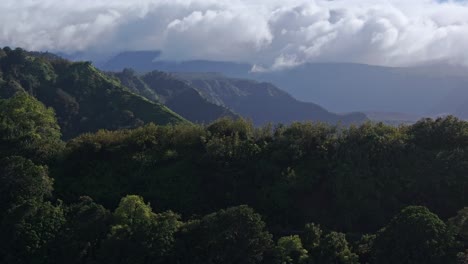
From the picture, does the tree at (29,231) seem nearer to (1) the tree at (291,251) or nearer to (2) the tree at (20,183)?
(2) the tree at (20,183)

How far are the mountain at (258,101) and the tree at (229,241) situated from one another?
111 meters

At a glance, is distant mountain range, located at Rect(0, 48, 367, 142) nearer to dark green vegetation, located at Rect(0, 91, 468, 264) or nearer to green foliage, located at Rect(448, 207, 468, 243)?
dark green vegetation, located at Rect(0, 91, 468, 264)

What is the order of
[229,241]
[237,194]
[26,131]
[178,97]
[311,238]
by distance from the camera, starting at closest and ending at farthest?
[229,241], [311,238], [237,194], [26,131], [178,97]

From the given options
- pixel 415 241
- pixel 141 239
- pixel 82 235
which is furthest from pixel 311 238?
pixel 82 235

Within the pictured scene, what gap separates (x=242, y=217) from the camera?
15219mm

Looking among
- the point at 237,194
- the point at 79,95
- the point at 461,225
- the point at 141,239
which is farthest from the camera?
the point at 79,95

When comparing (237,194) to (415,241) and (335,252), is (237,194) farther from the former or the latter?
(415,241)

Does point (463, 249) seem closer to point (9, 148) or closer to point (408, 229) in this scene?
point (408, 229)

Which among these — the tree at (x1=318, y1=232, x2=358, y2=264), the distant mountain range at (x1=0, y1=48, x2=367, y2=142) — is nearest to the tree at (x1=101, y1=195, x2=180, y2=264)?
the tree at (x1=318, y1=232, x2=358, y2=264)

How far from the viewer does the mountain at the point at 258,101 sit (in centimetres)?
13850

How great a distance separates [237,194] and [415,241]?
7.14m

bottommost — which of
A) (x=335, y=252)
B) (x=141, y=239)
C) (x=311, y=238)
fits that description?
(x=141, y=239)

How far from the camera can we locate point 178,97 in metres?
104

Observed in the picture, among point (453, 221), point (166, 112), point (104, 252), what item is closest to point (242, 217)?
point (104, 252)
